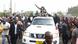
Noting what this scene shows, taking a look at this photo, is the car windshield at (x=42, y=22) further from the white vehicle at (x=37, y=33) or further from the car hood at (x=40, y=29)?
the car hood at (x=40, y=29)

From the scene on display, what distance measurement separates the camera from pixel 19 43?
16969 millimetres

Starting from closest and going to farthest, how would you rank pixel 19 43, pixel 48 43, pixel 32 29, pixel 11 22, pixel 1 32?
1. pixel 48 43
2. pixel 1 32
3. pixel 11 22
4. pixel 32 29
5. pixel 19 43

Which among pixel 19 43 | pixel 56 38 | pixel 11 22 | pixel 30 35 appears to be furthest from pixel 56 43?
pixel 19 43

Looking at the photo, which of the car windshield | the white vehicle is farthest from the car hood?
the car windshield

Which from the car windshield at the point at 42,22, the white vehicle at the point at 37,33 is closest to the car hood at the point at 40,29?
the white vehicle at the point at 37,33

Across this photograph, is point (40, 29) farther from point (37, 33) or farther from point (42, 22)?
point (42, 22)

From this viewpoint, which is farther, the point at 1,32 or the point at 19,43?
the point at 19,43

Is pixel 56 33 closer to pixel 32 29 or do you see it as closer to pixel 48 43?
pixel 32 29

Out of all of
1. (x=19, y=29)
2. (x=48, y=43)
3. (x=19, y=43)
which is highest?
(x=48, y=43)

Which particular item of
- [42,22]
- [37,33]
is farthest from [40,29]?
[42,22]

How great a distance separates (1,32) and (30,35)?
2.25m

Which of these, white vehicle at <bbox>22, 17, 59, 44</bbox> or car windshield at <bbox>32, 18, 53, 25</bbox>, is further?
car windshield at <bbox>32, 18, 53, 25</bbox>

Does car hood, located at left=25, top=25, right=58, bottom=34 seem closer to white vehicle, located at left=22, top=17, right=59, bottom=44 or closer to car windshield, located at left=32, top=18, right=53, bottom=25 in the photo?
white vehicle, located at left=22, top=17, right=59, bottom=44

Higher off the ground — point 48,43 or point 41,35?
point 48,43
